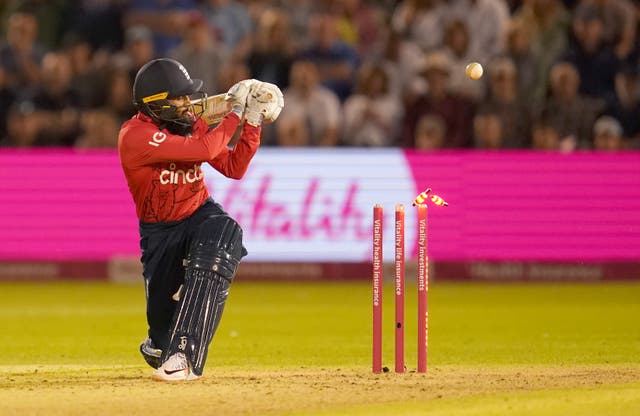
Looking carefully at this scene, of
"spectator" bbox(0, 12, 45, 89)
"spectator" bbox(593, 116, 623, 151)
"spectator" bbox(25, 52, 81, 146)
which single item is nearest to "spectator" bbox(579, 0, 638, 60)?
"spectator" bbox(593, 116, 623, 151)

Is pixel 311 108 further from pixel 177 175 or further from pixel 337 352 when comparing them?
pixel 177 175

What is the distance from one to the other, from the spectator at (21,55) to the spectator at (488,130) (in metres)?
6.01

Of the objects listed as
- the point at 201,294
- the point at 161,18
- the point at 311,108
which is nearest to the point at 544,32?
the point at 311,108

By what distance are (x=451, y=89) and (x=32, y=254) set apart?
5733 mm

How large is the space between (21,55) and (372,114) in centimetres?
502

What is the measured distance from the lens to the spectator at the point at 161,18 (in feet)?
63.4

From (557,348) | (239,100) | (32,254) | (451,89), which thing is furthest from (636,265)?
(239,100)

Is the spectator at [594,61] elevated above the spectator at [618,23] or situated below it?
below

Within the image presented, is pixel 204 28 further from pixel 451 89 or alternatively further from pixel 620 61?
pixel 620 61

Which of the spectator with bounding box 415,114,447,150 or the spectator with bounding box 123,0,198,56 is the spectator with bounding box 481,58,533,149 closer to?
the spectator with bounding box 415,114,447,150

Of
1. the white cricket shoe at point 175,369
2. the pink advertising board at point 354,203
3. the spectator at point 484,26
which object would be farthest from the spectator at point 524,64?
the white cricket shoe at point 175,369

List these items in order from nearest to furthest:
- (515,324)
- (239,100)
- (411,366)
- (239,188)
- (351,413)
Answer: (351,413), (239,100), (411,366), (515,324), (239,188)

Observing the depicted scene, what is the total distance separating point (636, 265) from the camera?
16.5 metres

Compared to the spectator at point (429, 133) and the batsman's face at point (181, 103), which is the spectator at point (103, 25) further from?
the batsman's face at point (181, 103)
